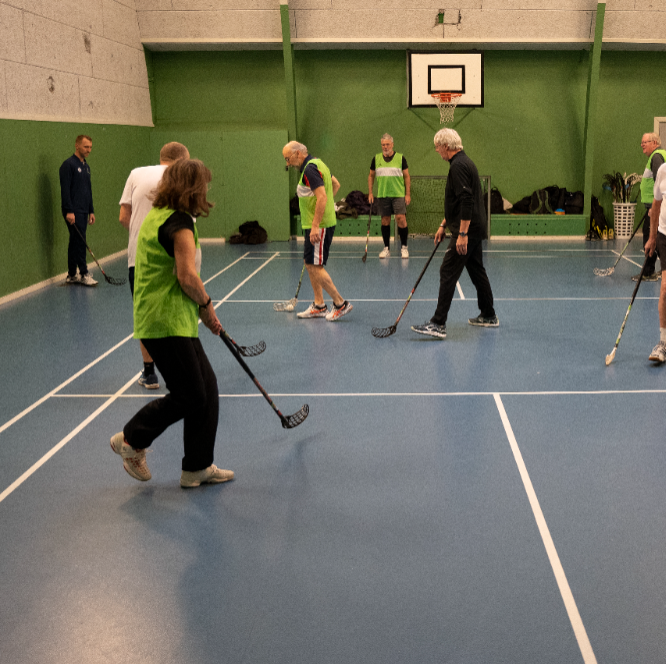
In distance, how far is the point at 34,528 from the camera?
12.9ft

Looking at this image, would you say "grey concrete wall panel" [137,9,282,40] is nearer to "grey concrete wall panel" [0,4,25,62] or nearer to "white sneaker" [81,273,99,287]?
"grey concrete wall panel" [0,4,25,62]

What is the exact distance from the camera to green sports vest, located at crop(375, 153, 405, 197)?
12688mm

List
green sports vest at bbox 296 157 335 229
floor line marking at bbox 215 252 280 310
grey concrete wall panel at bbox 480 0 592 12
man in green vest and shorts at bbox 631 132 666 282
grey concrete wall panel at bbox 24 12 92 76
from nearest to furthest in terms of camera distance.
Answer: green sports vest at bbox 296 157 335 229, man in green vest and shorts at bbox 631 132 666 282, floor line marking at bbox 215 252 280 310, grey concrete wall panel at bbox 24 12 92 76, grey concrete wall panel at bbox 480 0 592 12

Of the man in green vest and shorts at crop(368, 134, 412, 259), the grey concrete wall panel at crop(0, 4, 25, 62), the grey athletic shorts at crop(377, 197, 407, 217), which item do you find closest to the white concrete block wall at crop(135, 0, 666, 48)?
the man in green vest and shorts at crop(368, 134, 412, 259)

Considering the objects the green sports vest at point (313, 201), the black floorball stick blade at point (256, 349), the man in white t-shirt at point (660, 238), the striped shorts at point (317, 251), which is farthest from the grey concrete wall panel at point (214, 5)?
the man in white t-shirt at point (660, 238)

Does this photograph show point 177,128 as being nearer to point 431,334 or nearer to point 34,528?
point 431,334

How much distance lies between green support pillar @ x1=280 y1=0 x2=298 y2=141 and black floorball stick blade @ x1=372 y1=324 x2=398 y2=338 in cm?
861

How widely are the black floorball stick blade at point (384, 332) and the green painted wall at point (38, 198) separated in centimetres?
484

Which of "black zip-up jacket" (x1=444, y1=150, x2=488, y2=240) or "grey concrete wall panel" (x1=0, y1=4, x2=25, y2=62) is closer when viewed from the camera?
"black zip-up jacket" (x1=444, y1=150, x2=488, y2=240)

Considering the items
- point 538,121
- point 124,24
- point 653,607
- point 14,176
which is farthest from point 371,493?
point 538,121

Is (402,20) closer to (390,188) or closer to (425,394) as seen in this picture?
(390,188)

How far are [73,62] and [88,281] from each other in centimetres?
361

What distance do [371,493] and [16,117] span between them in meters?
7.89

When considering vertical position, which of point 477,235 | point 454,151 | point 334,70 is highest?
point 334,70
